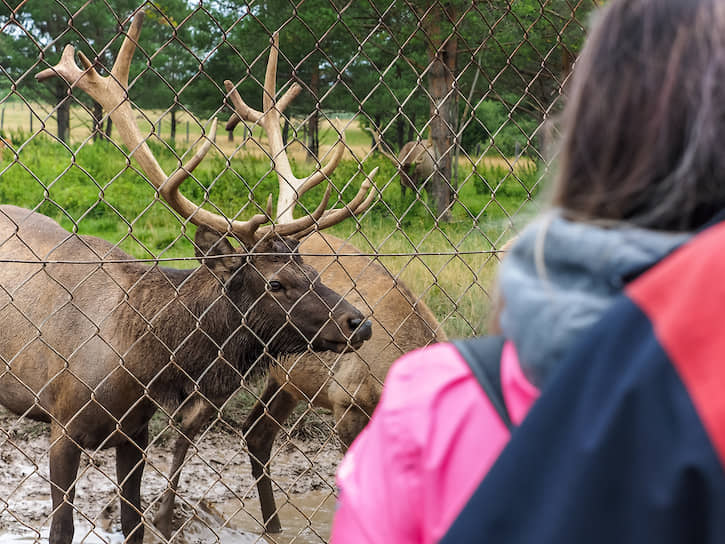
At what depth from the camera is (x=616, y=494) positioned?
27.2 inches

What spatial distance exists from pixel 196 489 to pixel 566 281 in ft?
15.9

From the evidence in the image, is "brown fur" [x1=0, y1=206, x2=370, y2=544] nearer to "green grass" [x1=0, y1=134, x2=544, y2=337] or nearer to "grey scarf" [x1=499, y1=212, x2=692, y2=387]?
"green grass" [x1=0, y1=134, x2=544, y2=337]

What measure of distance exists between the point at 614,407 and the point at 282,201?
3.71 meters

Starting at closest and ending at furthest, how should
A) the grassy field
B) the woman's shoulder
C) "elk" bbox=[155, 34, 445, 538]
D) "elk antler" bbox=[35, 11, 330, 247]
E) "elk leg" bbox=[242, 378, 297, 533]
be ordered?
the woman's shoulder → "elk antler" bbox=[35, 11, 330, 247] → "elk" bbox=[155, 34, 445, 538] → "elk leg" bbox=[242, 378, 297, 533] → the grassy field

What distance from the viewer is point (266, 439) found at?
5.45 m

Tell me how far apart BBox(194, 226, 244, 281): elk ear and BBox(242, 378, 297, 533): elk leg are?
125 centimetres

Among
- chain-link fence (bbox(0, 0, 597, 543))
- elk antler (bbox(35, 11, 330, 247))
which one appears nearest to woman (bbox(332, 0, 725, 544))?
chain-link fence (bbox(0, 0, 597, 543))

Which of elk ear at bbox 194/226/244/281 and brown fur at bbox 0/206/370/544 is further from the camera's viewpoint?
brown fur at bbox 0/206/370/544

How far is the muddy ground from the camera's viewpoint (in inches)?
183

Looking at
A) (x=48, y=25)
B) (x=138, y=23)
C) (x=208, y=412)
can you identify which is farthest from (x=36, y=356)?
(x=48, y=25)

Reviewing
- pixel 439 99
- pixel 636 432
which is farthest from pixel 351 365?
pixel 636 432

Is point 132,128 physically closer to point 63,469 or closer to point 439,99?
point 63,469

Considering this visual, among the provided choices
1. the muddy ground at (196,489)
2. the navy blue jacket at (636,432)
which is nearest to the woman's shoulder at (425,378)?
the navy blue jacket at (636,432)

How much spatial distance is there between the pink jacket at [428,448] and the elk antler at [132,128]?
6.51ft
